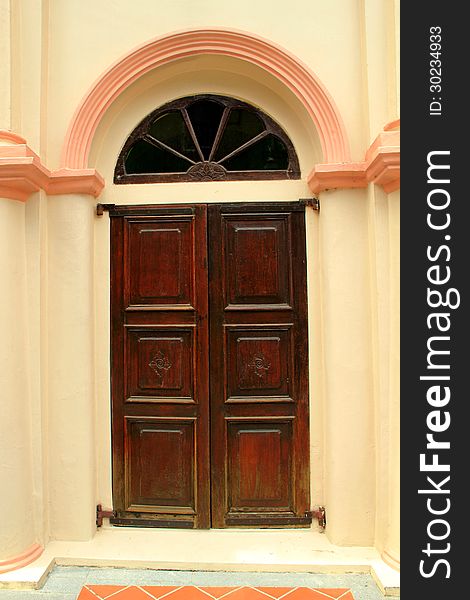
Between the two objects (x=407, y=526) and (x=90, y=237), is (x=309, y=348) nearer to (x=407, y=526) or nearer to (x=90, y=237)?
(x=407, y=526)

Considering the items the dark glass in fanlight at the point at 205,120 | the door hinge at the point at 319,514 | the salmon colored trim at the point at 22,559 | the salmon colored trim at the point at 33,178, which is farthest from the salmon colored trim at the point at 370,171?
the salmon colored trim at the point at 22,559

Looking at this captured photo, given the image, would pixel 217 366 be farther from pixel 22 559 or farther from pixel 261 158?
pixel 22 559

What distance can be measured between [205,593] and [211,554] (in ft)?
1.14

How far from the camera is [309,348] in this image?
4004 millimetres

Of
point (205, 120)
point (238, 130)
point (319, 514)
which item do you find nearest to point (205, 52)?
point (205, 120)

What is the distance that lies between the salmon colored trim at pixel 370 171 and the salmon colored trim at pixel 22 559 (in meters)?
3.51

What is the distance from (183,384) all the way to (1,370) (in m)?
1.38

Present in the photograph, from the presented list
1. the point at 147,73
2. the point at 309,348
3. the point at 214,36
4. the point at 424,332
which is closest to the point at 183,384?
the point at 309,348

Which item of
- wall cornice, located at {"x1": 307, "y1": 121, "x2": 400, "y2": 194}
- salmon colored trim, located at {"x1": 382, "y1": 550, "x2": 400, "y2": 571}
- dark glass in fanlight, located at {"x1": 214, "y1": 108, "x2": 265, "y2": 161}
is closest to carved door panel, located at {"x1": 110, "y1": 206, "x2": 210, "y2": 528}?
dark glass in fanlight, located at {"x1": 214, "y1": 108, "x2": 265, "y2": 161}

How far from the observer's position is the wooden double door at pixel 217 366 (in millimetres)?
3990

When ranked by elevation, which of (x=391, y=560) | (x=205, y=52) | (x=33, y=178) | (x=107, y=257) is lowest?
(x=391, y=560)

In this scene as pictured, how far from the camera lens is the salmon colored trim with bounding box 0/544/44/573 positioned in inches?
137

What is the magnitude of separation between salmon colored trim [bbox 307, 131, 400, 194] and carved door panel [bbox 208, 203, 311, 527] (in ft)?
1.14

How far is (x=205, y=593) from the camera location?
132 inches
